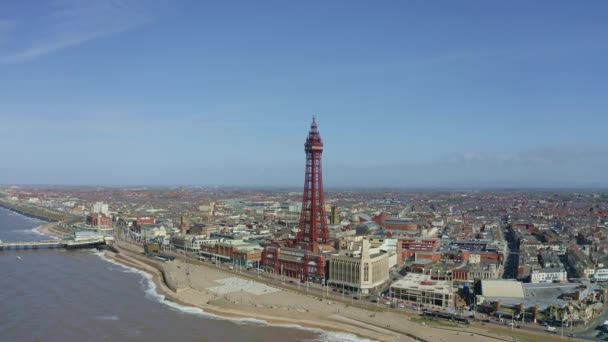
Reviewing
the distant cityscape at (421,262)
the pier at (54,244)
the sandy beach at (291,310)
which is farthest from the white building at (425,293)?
the pier at (54,244)

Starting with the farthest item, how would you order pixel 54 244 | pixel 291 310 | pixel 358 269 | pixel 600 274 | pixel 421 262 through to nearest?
pixel 54 244 < pixel 421 262 < pixel 600 274 < pixel 358 269 < pixel 291 310

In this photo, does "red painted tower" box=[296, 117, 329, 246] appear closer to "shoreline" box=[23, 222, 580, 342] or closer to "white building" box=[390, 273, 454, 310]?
"shoreline" box=[23, 222, 580, 342]

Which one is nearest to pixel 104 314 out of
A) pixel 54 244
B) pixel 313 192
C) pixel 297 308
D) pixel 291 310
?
pixel 291 310

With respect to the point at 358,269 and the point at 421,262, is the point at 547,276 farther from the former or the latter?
the point at 358,269

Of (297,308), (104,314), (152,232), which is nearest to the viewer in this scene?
(104,314)

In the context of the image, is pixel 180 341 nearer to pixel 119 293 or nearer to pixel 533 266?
pixel 119 293

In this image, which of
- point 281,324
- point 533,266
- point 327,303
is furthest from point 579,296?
point 281,324

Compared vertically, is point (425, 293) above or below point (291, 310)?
above
